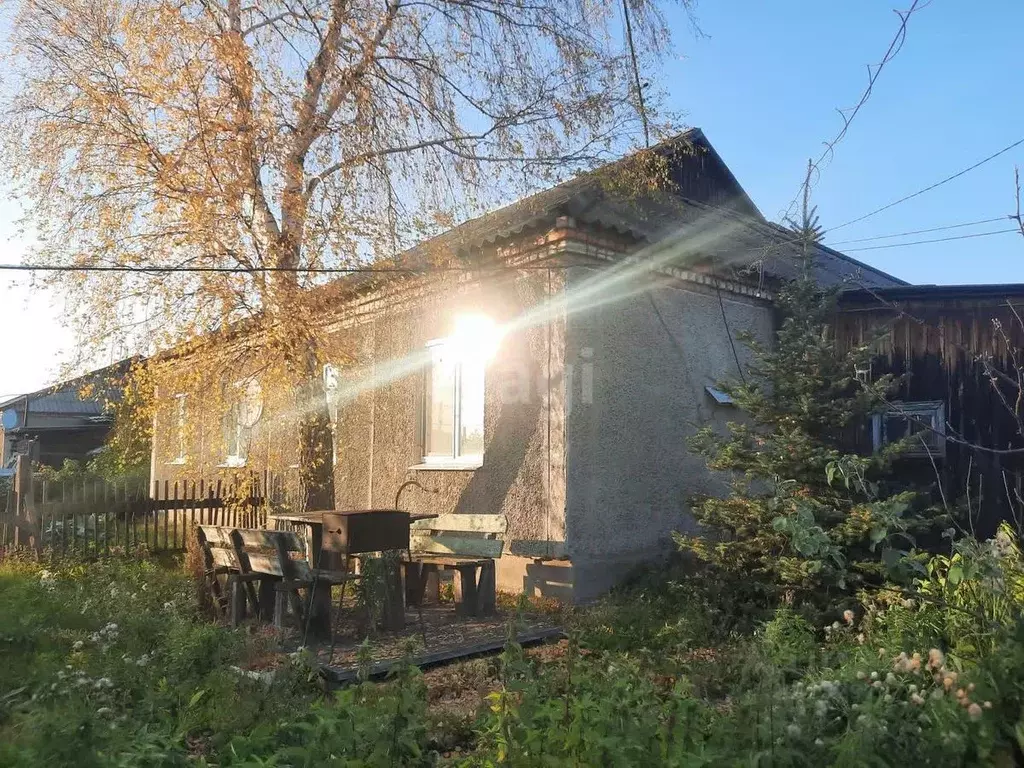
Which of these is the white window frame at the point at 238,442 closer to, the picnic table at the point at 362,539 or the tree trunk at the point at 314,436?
the tree trunk at the point at 314,436

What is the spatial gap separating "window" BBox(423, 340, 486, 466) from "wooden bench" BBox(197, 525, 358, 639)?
284 cm

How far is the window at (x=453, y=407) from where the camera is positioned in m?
9.66

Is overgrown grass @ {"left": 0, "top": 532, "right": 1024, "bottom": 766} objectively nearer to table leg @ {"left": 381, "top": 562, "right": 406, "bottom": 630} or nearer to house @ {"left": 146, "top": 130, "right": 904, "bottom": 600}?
table leg @ {"left": 381, "top": 562, "right": 406, "bottom": 630}

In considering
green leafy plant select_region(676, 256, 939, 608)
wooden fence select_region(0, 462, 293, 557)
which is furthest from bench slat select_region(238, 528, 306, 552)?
wooden fence select_region(0, 462, 293, 557)

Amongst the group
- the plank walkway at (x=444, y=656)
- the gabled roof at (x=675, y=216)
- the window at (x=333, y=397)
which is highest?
Answer: the gabled roof at (x=675, y=216)

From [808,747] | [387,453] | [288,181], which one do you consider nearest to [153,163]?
[288,181]

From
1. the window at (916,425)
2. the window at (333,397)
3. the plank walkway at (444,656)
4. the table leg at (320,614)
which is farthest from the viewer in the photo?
the window at (333,397)

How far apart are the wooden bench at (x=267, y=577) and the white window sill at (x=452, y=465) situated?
253 cm

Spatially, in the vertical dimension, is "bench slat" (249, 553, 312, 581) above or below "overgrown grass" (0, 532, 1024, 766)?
above

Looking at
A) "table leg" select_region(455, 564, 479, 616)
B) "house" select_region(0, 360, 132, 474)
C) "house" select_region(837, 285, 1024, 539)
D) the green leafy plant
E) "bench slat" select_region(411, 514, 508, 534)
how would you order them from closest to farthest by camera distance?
the green leafy plant < "table leg" select_region(455, 564, 479, 616) < "bench slat" select_region(411, 514, 508, 534) < "house" select_region(837, 285, 1024, 539) < "house" select_region(0, 360, 132, 474)

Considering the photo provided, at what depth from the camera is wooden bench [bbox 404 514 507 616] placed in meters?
7.86

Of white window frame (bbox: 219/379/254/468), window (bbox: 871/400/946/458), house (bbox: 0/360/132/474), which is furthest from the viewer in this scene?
house (bbox: 0/360/132/474)

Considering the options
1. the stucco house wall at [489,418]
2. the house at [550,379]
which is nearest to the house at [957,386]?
the house at [550,379]

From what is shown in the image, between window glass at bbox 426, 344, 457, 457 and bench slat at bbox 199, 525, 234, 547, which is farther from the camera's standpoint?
window glass at bbox 426, 344, 457, 457
